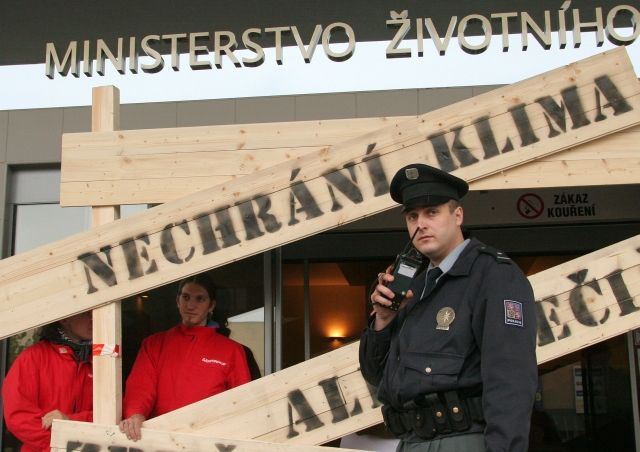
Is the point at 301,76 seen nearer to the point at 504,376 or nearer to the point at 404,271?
the point at 404,271

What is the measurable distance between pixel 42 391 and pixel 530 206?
4.39 meters

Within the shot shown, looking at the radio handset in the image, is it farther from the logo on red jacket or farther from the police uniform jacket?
the logo on red jacket

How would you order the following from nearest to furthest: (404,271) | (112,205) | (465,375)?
(465,375), (404,271), (112,205)

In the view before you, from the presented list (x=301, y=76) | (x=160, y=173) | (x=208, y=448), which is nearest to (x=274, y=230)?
(x=160, y=173)

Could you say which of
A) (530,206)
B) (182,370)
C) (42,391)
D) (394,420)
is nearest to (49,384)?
(42,391)

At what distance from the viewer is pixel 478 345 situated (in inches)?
95.9

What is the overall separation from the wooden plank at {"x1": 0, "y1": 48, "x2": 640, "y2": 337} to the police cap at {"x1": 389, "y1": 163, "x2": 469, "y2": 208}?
Answer: 141 cm

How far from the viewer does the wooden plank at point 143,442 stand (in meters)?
4.09

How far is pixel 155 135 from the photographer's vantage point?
4.51m

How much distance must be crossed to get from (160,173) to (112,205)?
0.35 meters

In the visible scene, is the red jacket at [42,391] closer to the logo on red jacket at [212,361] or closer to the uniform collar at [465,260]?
the logo on red jacket at [212,361]

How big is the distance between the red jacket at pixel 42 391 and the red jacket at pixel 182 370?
0.34 m

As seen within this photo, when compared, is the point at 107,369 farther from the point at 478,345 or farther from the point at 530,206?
the point at 530,206

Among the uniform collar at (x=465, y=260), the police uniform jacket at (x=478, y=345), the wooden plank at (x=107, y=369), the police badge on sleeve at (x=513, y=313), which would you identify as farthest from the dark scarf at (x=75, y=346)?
the police badge on sleeve at (x=513, y=313)
